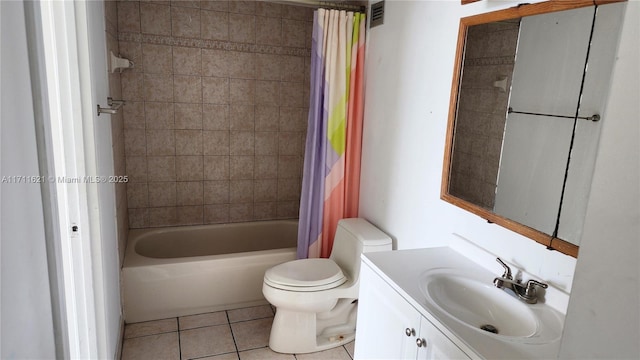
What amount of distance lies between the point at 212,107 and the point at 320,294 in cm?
173

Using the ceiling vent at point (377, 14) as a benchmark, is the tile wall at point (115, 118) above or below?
below

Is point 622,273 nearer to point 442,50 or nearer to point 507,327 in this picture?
point 507,327

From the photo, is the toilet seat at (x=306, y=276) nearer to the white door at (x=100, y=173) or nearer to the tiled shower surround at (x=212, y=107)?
the white door at (x=100, y=173)

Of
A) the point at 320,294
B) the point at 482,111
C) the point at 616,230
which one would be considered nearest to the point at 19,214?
the point at 616,230

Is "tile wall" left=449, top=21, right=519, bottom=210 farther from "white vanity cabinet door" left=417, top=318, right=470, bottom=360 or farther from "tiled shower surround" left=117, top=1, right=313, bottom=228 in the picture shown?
"tiled shower surround" left=117, top=1, right=313, bottom=228

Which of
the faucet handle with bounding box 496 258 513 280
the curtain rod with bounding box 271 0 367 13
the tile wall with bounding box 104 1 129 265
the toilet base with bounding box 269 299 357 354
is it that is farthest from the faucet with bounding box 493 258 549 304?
the tile wall with bounding box 104 1 129 265

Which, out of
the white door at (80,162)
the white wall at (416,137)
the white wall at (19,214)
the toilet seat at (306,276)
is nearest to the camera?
the white wall at (19,214)

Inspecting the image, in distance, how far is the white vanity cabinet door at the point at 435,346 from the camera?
3.89 feet

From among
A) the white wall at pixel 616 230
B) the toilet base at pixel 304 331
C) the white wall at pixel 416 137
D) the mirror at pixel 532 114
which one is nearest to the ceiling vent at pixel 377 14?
the white wall at pixel 416 137

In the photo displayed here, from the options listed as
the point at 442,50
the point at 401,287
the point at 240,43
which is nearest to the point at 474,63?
the point at 442,50

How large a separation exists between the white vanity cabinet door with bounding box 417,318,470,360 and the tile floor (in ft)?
3.65

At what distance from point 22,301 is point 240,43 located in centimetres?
272

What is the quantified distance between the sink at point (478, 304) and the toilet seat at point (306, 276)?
2.56ft

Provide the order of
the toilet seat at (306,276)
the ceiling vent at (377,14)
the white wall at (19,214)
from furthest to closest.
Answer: the ceiling vent at (377,14) → the toilet seat at (306,276) → the white wall at (19,214)
